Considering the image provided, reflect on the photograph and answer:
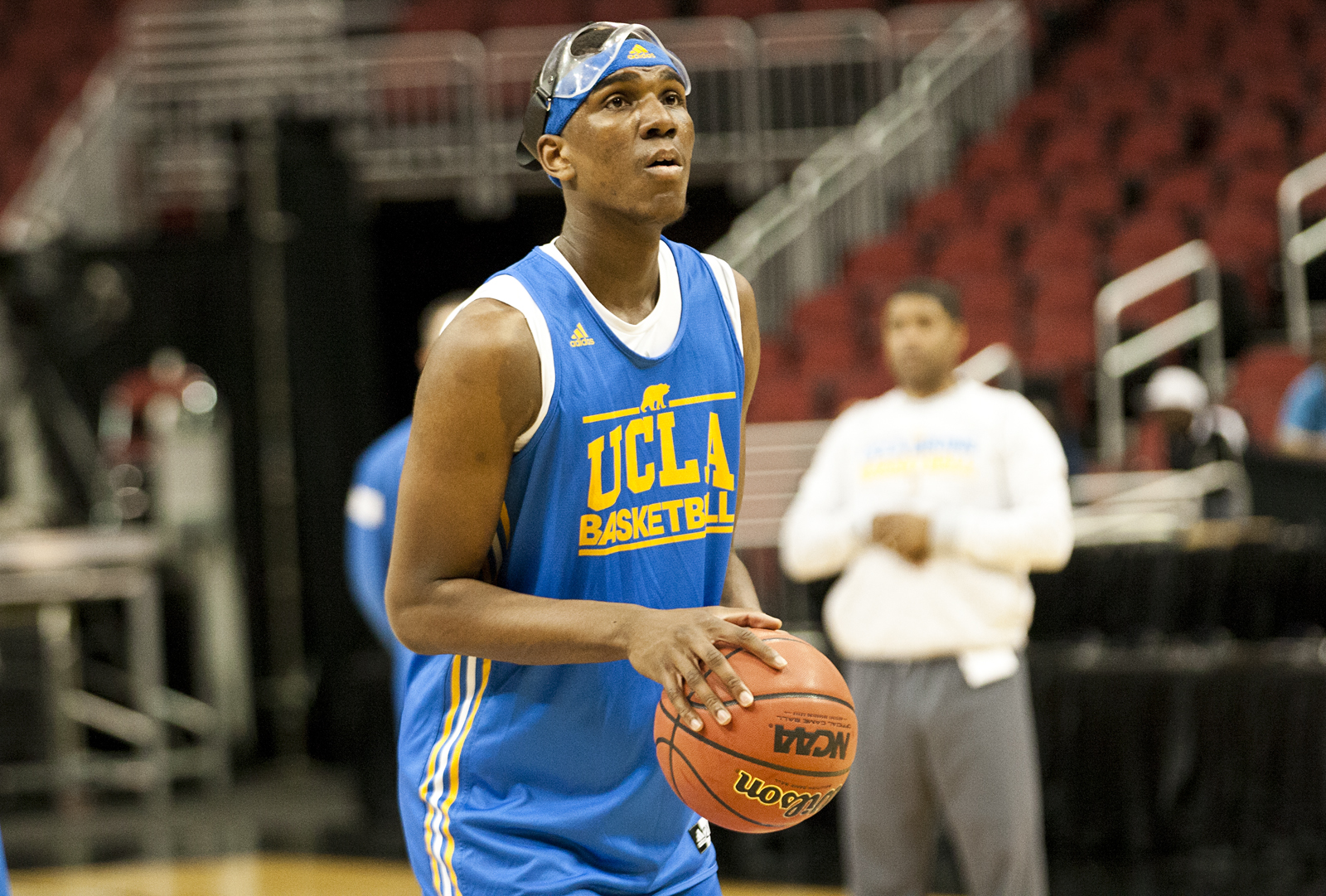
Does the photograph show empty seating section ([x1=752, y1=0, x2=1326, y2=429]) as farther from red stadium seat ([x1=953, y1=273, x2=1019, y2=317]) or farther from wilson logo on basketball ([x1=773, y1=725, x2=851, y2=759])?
wilson logo on basketball ([x1=773, y1=725, x2=851, y2=759])

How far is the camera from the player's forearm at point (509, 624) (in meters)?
2.03

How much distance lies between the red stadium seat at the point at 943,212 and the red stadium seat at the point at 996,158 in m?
0.22

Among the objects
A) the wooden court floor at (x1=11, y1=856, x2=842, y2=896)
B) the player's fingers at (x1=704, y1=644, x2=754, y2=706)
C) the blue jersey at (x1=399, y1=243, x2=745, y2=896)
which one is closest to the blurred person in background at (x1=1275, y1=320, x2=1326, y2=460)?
the wooden court floor at (x1=11, y1=856, x2=842, y2=896)

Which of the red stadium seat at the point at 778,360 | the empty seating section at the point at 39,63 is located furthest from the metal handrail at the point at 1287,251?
the empty seating section at the point at 39,63

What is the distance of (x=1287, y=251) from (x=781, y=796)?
9.12m

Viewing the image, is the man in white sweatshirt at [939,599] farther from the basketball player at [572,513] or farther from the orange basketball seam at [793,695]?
the orange basketball seam at [793,695]

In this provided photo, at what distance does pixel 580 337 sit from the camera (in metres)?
2.18

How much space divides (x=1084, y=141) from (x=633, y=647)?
1062 centimetres

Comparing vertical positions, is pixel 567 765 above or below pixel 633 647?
below

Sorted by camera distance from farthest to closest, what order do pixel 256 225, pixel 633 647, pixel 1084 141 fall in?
pixel 1084 141
pixel 256 225
pixel 633 647

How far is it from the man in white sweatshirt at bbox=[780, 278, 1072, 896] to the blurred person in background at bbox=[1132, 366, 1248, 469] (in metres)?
3.86

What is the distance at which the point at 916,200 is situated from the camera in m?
12.3

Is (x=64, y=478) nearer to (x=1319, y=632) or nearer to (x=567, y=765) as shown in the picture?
(x=1319, y=632)

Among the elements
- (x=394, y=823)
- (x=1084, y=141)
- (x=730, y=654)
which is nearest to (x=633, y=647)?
(x=730, y=654)
